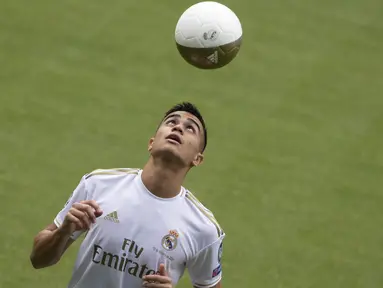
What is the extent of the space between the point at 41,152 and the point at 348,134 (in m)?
3.54

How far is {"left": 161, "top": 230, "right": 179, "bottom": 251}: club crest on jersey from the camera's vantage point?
5254 mm

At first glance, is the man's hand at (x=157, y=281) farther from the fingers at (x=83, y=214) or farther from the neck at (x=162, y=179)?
the neck at (x=162, y=179)

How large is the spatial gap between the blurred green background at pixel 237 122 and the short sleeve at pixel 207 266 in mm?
2113

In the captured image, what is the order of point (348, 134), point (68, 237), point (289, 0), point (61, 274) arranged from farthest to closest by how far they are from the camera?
1. point (289, 0)
2. point (348, 134)
3. point (61, 274)
4. point (68, 237)

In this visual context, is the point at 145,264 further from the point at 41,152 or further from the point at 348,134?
the point at 348,134

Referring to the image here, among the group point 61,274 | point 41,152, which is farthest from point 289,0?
point 61,274

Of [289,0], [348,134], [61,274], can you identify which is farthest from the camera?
[289,0]

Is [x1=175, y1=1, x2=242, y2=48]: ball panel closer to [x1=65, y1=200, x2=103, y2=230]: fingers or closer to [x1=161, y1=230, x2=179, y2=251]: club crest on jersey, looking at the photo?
[x1=161, y1=230, x2=179, y2=251]: club crest on jersey

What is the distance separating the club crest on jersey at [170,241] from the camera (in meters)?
5.25

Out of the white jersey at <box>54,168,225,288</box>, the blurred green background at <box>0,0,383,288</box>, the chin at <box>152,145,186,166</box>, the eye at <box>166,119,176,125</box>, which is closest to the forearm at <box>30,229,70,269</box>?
the white jersey at <box>54,168,225,288</box>

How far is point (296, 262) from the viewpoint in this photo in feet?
25.7

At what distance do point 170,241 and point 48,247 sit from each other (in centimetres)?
77

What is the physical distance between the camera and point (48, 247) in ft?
17.0

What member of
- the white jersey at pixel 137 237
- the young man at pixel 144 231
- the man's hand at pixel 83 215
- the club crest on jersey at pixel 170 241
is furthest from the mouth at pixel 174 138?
the man's hand at pixel 83 215
